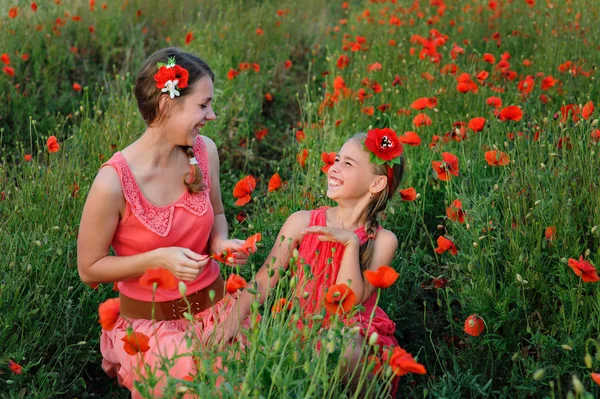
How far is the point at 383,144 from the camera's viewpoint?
277 centimetres

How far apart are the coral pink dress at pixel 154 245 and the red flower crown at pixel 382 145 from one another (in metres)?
0.62

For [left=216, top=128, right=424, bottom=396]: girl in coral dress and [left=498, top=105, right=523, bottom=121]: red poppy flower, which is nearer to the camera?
[left=216, top=128, right=424, bottom=396]: girl in coral dress

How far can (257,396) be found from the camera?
192 cm

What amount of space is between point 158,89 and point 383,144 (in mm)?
807

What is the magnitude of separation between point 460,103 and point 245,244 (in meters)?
2.49

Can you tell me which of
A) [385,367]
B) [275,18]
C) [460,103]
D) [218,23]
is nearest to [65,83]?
[218,23]

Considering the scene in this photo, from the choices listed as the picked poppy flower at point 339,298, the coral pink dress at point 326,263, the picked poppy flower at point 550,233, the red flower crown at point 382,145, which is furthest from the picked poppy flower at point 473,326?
the picked poppy flower at point 339,298

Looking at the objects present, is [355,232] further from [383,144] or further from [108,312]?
[108,312]

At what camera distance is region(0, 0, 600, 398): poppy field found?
2.28m

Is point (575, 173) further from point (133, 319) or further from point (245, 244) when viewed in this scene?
point (133, 319)

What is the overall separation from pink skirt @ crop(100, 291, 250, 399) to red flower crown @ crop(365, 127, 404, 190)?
691mm

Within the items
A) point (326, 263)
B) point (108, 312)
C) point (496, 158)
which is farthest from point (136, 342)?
point (496, 158)

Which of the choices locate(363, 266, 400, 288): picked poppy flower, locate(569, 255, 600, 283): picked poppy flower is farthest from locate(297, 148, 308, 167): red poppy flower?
locate(363, 266, 400, 288): picked poppy flower

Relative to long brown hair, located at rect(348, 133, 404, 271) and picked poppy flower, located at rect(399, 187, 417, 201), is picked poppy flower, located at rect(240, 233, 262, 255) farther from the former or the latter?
picked poppy flower, located at rect(399, 187, 417, 201)
